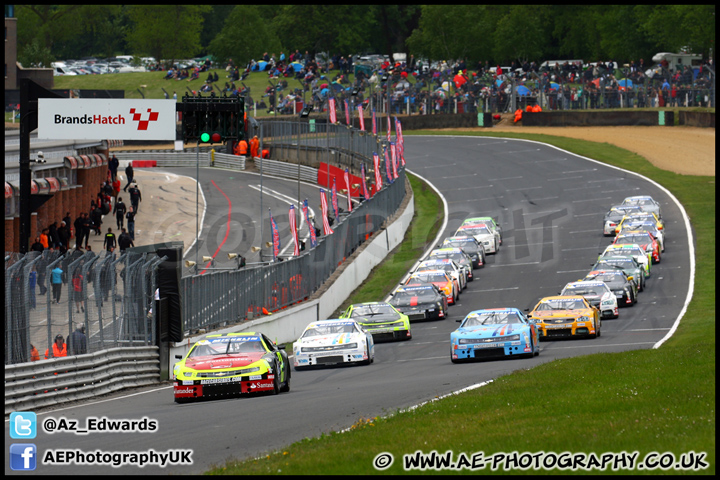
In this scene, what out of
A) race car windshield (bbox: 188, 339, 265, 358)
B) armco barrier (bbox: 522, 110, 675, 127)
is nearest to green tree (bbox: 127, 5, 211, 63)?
armco barrier (bbox: 522, 110, 675, 127)

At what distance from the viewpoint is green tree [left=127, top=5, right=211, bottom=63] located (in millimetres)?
117562

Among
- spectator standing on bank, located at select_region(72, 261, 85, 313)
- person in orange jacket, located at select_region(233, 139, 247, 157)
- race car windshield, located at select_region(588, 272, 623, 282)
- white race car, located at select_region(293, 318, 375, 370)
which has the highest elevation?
person in orange jacket, located at select_region(233, 139, 247, 157)

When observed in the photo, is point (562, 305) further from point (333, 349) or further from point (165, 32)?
point (165, 32)

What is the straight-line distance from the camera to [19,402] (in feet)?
53.0

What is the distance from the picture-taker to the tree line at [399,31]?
9544 centimetres

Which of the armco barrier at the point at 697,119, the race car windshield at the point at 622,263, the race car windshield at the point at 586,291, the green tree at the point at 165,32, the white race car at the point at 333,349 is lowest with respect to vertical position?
the white race car at the point at 333,349

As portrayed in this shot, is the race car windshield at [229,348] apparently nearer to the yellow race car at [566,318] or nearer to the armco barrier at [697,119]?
the yellow race car at [566,318]

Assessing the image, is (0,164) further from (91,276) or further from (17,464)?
(17,464)

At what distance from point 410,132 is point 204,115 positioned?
2193 inches

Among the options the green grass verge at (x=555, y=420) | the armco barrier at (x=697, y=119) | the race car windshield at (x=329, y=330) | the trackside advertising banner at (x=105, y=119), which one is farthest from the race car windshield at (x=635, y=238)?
the armco barrier at (x=697, y=119)

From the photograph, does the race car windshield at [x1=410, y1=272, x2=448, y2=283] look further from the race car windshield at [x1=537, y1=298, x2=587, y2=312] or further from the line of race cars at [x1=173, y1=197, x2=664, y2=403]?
the race car windshield at [x1=537, y1=298, x2=587, y2=312]

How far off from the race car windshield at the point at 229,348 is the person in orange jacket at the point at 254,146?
47575 millimetres

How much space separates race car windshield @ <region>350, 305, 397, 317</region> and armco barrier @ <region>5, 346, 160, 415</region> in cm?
740

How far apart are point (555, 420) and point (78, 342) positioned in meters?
9.47
